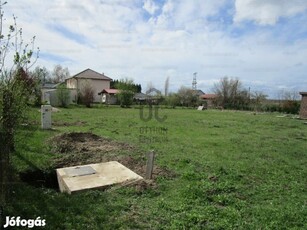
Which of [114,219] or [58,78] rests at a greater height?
[58,78]

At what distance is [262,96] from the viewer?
41.4 meters

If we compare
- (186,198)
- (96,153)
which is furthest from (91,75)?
(186,198)

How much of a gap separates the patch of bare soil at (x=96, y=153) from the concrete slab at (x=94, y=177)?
378 millimetres

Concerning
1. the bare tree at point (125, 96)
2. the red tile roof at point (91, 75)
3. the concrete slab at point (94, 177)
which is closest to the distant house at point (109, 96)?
the red tile roof at point (91, 75)

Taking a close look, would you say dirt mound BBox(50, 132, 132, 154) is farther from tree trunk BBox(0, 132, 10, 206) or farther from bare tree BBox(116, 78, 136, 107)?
bare tree BBox(116, 78, 136, 107)

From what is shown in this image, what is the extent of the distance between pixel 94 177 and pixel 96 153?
2114mm

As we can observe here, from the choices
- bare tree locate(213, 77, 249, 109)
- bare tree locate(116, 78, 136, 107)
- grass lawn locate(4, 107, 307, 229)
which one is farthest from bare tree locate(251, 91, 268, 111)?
grass lawn locate(4, 107, 307, 229)

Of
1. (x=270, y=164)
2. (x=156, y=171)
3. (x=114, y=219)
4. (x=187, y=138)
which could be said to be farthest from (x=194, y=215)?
(x=187, y=138)

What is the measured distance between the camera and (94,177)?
5.25 metres

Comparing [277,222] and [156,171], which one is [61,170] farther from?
[277,222]

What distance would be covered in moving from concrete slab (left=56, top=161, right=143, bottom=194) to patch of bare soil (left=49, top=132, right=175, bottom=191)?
1.24 ft

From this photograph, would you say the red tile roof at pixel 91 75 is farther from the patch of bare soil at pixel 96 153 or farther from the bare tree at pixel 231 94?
the patch of bare soil at pixel 96 153

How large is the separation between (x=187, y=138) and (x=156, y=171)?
508 centimetres

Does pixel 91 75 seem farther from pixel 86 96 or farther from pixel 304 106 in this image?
pixel 304 106
